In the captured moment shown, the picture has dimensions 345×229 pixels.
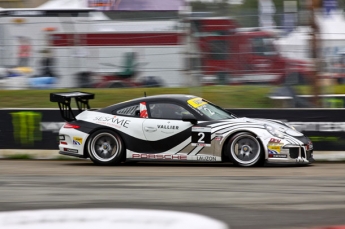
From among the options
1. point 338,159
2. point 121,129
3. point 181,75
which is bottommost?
point 338,159

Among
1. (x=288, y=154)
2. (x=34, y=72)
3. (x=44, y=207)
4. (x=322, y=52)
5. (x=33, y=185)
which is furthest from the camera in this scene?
(x=34, y=72)

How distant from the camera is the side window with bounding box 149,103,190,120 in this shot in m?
11.5

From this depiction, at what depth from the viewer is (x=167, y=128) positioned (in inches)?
449

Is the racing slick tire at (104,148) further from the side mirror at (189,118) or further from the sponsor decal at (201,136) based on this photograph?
the sponsor decal at (201,136)

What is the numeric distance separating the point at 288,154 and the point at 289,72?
145 inches

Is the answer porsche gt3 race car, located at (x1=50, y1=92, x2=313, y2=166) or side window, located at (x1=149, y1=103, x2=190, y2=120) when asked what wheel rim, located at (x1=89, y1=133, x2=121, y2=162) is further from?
side window, located at (x1=149, y1=103, x2=190, y2=120)

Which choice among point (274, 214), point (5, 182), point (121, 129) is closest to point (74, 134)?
point (121, 129)

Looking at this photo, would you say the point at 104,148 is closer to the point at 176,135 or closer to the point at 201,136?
the point at 176,135

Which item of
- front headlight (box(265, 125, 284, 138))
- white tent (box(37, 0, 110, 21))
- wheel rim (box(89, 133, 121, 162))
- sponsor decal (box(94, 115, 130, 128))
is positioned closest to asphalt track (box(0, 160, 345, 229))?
wheel rim (box(89, 133, 121, 162))

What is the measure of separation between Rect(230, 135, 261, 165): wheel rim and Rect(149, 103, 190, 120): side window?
962mm

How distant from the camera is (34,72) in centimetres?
1527

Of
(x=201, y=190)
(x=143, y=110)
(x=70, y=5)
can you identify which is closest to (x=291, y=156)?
(x=143, y=110)

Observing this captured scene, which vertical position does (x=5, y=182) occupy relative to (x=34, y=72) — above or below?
below

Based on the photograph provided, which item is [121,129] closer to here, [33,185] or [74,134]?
[74,134]
